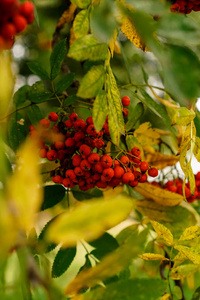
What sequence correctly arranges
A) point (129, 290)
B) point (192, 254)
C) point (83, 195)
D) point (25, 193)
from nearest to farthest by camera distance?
point (25, 193)
point (129, 290)
point (192, 254)
point (83, 195)

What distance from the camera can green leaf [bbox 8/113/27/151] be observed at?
924mm

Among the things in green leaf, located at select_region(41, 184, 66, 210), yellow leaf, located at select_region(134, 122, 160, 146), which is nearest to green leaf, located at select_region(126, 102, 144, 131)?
yellow leaf, located at select_region(134, 122, 160, 146)

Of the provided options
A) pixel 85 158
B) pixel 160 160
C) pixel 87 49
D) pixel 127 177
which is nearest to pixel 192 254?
pixel 127 177

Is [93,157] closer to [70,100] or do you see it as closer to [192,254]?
[70,100]

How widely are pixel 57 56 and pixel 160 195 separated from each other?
1.83ft

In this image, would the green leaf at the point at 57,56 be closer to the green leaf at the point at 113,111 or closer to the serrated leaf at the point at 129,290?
the green leaf at the point at 113,111

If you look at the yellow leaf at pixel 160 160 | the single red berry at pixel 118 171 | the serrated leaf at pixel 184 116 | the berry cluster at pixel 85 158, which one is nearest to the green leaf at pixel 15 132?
the berry cluster at pixel 85 158

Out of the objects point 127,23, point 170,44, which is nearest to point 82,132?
point 127,23

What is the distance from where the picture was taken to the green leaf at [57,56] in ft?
2.89

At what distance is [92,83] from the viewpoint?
68 centimetres

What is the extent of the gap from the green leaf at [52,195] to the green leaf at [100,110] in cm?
40

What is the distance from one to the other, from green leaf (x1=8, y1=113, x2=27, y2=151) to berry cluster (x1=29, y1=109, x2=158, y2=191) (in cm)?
3

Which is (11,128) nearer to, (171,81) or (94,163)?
(94,163)

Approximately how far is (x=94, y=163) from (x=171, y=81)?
1.46 ft
